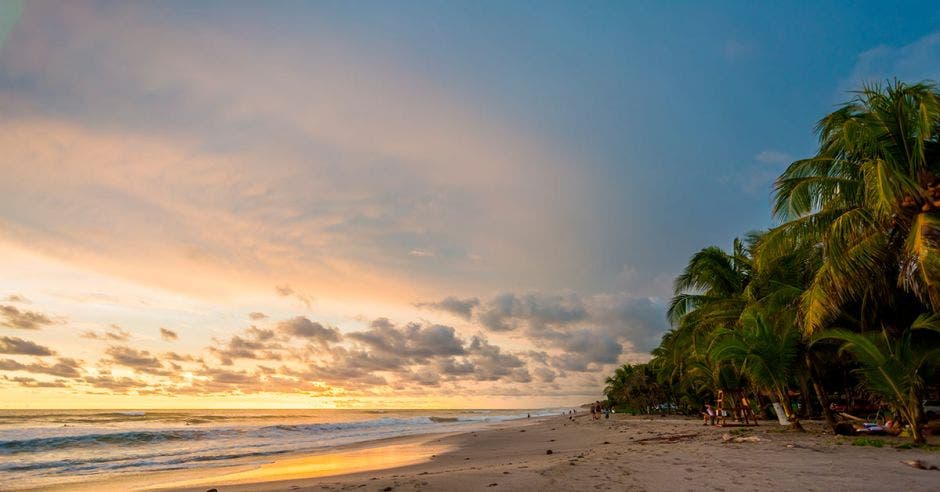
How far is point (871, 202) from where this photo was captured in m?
11.6

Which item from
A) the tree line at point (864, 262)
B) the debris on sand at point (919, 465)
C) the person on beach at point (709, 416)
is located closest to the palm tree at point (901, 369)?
the tree line at point (864, 262)

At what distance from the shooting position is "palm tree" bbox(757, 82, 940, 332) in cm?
1070

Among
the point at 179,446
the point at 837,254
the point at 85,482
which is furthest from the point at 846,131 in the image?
the point at 179,446

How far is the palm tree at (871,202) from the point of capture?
10703 millimetres

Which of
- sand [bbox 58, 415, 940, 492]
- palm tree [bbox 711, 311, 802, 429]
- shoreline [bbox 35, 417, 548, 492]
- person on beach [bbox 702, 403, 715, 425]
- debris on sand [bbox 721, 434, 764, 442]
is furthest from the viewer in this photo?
person on beach [bbox 702, 403, 715, 425]

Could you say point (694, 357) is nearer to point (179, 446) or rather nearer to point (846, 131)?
point (846, 131)

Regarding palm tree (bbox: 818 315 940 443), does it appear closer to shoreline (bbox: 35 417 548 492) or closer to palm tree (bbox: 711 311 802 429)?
palm tree (bbox: 711 311 802 429)

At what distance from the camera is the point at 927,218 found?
1062 cm

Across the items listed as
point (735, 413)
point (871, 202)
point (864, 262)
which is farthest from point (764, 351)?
point (735, 413)

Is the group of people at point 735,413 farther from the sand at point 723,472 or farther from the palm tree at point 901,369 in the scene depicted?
the palm tree at point 901,369

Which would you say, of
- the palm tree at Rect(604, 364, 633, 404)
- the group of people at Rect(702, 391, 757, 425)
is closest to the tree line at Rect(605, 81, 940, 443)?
the group of people at Rect(702, 391, 757, 425)

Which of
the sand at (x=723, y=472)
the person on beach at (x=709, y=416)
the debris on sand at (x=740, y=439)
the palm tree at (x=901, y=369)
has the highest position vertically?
the palm tree at (x=901, y=369)

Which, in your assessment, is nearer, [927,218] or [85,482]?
[927,218]

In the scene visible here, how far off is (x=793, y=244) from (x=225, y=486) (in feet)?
55.2
